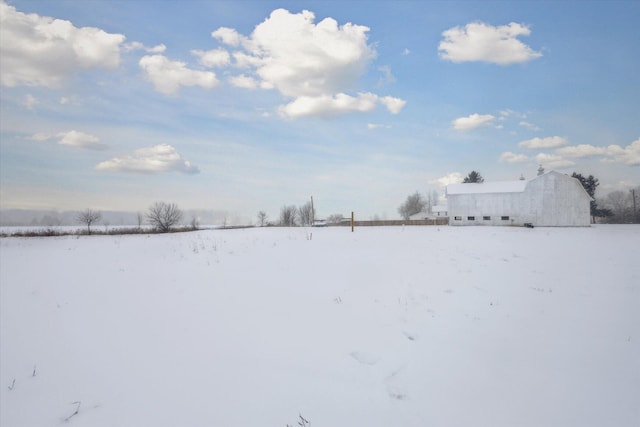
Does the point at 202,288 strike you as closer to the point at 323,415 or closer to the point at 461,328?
the point at 323,415

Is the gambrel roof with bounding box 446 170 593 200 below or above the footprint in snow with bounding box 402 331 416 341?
above

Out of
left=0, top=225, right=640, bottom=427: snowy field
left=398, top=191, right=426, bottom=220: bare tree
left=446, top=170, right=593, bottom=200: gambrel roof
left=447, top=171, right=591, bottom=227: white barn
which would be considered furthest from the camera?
left=398, top=191, right=426, bottom=220: bare tree

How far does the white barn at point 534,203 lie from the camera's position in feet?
127

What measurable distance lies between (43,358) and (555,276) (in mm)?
12619

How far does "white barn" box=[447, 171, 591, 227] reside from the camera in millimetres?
38719

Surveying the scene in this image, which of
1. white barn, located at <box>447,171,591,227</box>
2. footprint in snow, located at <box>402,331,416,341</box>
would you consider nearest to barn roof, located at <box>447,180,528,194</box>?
white barn, located at <box>447,171,591,227</box>

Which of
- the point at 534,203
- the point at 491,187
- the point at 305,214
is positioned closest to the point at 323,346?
the point at 534,203

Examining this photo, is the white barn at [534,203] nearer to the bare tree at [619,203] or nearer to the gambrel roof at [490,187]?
the gambrel roof at [490,187]

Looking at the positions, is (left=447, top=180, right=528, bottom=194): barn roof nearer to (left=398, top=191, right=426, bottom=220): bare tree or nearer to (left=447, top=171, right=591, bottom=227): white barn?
(left=447, top=171, right=591, bottom=227): white barn

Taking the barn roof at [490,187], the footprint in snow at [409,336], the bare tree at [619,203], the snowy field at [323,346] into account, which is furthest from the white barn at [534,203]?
the footprint in snow at [409,336]

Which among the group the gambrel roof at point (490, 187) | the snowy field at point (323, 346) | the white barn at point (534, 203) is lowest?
the snowy field at point (323, 346)

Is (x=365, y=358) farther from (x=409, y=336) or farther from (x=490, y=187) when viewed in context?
(x=490, y=187)

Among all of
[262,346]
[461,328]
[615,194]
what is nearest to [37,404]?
[262,346]

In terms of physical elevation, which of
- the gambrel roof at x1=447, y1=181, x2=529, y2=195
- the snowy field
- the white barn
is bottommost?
the snowy field
